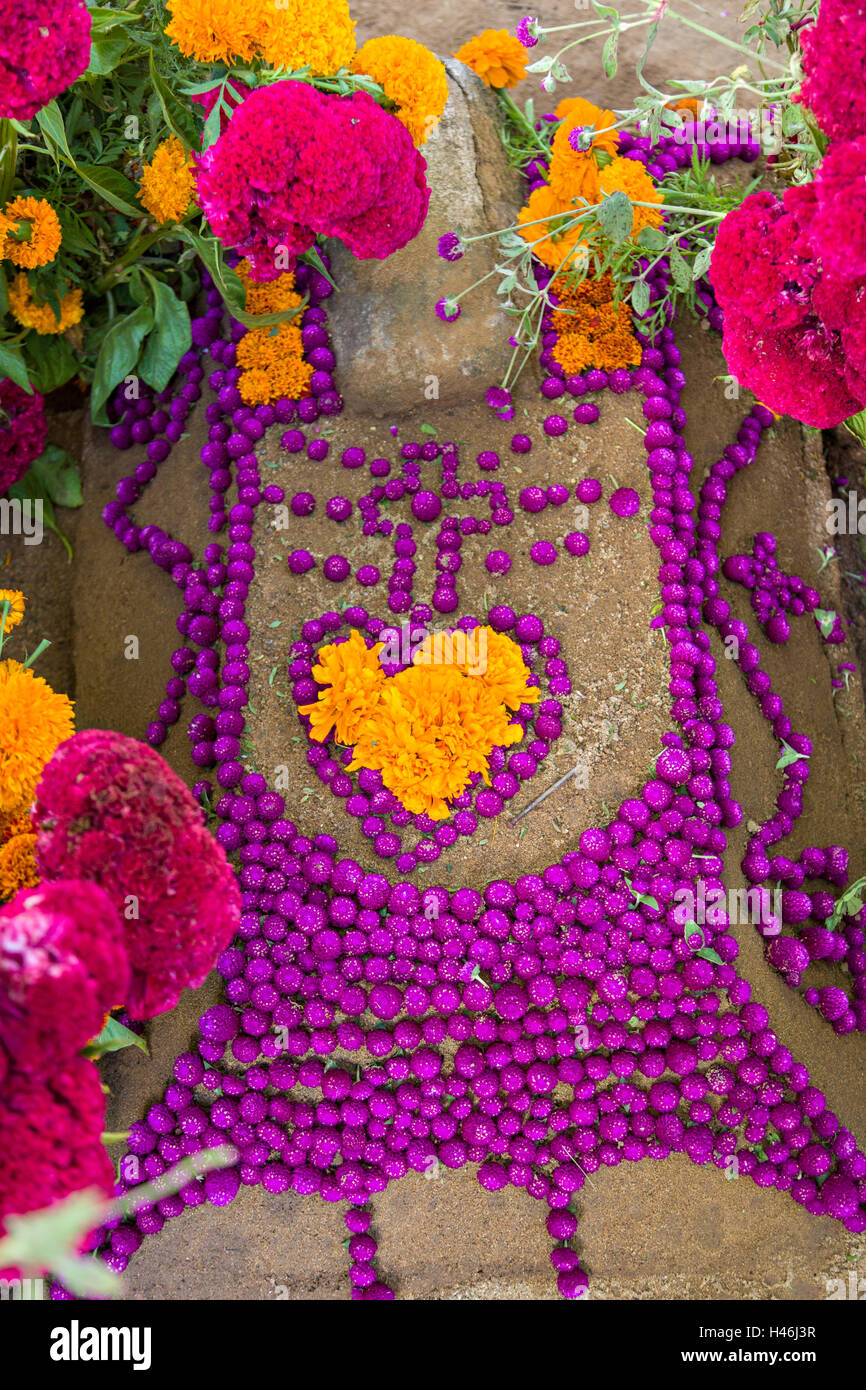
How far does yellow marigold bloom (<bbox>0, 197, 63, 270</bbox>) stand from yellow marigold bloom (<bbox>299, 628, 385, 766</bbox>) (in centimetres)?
105

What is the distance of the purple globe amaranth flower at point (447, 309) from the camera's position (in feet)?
7.66

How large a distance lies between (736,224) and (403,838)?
50.5 inches

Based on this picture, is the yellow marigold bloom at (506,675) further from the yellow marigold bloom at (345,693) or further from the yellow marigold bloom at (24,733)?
the yellow marigold bloom at (24,733)

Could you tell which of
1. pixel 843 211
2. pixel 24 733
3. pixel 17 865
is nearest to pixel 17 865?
pixel 17 865

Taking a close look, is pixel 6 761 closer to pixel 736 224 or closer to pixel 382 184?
pixel 382 184

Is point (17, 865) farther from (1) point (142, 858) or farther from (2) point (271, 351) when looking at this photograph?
(2) point (271, 351)

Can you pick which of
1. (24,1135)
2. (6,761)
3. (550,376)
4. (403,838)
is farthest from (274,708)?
(24,1135)

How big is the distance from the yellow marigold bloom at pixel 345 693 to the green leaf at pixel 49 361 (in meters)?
1.20

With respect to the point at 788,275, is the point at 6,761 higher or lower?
lower

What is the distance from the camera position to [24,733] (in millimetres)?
1609

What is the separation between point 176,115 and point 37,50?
2.36ft

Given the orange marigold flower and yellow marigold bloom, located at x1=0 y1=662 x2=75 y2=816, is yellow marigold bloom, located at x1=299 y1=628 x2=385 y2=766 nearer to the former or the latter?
the orange marigold flower

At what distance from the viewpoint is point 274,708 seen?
221 cm

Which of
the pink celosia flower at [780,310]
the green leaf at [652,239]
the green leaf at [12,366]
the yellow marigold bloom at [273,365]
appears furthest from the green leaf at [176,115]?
the pink celosia flower at [780,310]
